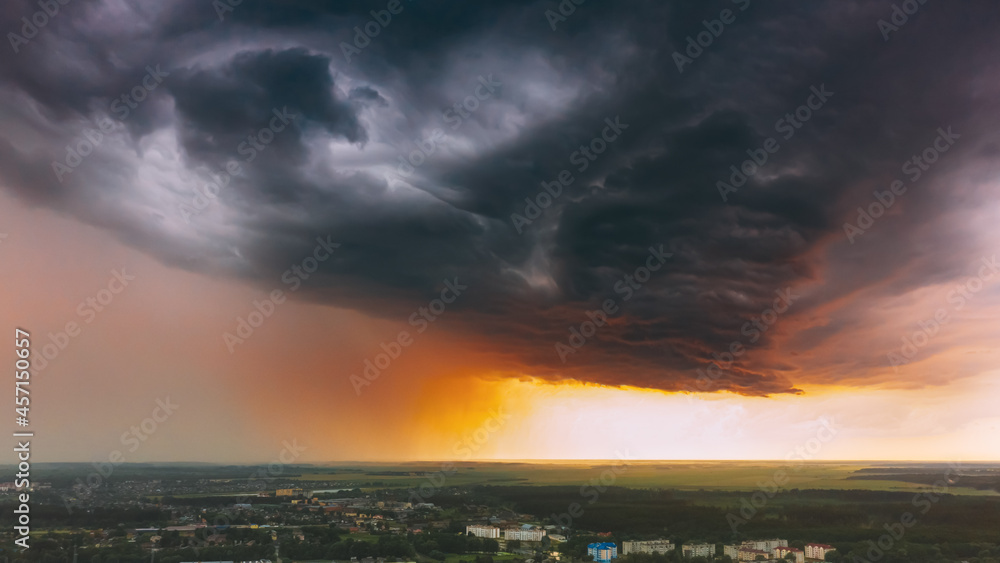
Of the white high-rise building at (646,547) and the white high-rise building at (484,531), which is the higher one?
the white high-rise building at (484,531)

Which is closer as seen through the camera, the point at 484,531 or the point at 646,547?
the point at 646,547

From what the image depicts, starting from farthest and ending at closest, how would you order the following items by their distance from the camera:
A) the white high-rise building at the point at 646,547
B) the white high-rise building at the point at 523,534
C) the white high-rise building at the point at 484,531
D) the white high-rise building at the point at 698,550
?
the white high-rise building at the point at 523,534
the white high-rise building at the point at 484,531
the white high-rise building at the point at 646,547
the white high-rise building at the point at 698,550

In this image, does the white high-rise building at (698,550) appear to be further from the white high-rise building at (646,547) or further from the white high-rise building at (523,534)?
the white high-rise building at (523,534)

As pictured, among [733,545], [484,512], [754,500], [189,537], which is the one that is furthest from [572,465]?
[189,537]

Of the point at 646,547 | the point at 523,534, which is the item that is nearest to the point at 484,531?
the point at 523,534

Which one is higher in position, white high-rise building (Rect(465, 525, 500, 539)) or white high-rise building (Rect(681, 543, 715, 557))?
white high-rise building (Rect(465, 525, 500, 539))

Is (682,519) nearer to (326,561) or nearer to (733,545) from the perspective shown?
(733,545)

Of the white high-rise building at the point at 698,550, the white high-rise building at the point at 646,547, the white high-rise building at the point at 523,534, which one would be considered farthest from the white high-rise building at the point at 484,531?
the white high-rise building at the point at 698,550

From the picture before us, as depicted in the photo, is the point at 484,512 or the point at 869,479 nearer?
the point at 484,512

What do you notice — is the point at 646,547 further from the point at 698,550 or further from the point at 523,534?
the point at 523,534

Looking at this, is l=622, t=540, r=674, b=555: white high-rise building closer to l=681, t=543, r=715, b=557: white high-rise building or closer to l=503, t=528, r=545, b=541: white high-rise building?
l=681, t=543, r=715, b=557: white high-rise building

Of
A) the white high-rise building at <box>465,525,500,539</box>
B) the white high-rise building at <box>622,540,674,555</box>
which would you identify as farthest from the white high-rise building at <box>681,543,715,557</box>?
the white high-rise building at <box>465,525,500,539</box>
